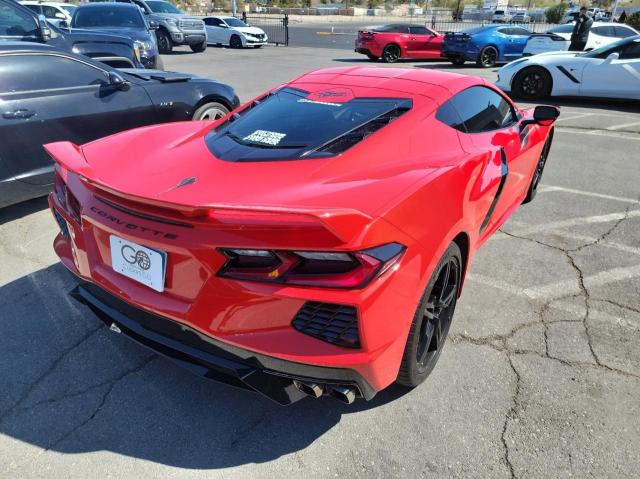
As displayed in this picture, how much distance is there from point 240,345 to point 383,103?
5.18ft

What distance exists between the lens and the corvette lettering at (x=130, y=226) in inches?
71.3

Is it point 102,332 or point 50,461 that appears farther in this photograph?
point 102,332

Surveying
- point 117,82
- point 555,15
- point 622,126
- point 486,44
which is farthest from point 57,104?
point 555,15

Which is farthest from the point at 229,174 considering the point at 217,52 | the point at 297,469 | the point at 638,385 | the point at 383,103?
the point at 217,52

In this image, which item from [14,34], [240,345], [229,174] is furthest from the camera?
[14,34]

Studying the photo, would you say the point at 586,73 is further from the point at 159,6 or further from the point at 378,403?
the point at 159,6

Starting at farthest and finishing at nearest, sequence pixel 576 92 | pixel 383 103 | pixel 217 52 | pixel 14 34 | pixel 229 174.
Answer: pixel 217 52 → pixel 576 92 → pixel 14 34 → pixel 383 103 → pixel 229 174

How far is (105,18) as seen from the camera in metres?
10.9

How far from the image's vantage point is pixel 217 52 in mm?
19094

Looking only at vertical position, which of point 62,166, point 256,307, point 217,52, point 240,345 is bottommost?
point 217,52

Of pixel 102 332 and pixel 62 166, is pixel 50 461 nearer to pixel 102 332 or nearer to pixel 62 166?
pixel 102 332

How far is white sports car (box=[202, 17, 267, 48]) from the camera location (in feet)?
68.4

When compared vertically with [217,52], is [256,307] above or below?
above

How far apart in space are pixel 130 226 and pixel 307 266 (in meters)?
0.74
